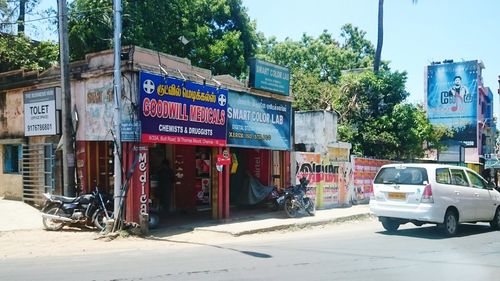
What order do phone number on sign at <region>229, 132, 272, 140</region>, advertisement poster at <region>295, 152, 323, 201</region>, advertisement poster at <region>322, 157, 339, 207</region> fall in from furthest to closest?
advertisement poster at <region>322, 157, 339, 207</region> → advertisement poster at <region>295, 152, 323, 201</region> → phone number on sign at <region>229, 132, 272, 140</region>

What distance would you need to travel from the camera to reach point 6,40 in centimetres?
2147

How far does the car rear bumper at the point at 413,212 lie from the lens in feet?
37.6

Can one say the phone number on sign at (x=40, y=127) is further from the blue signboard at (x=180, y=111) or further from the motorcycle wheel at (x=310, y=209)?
the motorcycle wheel at (x=310, y=209)

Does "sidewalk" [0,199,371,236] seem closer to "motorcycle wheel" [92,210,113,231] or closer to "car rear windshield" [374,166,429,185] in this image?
Result: "motorcycle wheel" [92,210,113,231]

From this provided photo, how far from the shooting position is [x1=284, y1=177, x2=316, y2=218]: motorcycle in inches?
625

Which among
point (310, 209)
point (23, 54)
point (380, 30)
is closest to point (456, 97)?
point (380, 30)

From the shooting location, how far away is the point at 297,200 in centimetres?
1605

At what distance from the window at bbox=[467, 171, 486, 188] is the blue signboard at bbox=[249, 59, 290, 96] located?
713cm

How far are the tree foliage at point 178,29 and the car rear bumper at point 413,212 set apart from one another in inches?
442

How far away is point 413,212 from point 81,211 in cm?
827

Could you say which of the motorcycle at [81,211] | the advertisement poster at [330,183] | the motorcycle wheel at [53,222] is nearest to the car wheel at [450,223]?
the advertisement poster at [330,183]

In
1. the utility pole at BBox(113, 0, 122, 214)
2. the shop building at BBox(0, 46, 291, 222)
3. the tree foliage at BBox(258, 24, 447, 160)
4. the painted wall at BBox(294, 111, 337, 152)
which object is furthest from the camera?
the tree foliage at BBox(258, 24, 447, 160)

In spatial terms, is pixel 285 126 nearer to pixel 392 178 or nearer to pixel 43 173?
pixel 392 178

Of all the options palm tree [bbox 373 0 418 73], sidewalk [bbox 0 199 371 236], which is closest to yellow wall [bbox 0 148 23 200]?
sidewalk [bbox 0 199 371 236]
